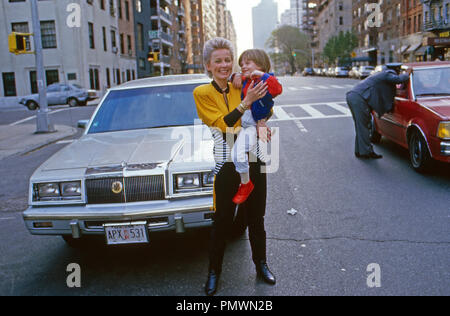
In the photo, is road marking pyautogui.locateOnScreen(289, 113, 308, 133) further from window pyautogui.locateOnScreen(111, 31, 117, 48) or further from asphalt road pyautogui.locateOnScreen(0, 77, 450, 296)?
window pyautogui.locateOnScreen(111, 31, 117, 48)

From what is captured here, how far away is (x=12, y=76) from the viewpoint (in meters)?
35.1

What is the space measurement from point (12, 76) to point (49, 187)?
35423 mm

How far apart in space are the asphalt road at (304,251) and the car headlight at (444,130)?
70cm

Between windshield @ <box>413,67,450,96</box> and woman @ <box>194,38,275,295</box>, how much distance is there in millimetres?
5467

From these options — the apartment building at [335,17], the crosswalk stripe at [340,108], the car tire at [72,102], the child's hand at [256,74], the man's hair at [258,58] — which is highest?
the apartment building at [335,17]

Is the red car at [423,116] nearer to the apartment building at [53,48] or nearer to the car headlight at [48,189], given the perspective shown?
the car headlight at [48,189]

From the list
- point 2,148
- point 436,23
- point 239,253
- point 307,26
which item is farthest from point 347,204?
point 307,26

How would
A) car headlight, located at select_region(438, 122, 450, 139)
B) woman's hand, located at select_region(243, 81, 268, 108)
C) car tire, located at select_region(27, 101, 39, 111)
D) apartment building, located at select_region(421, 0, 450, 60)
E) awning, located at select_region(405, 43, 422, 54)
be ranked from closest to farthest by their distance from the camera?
woman's hand, located at select_region(243, 81, 268, 108), car headlight, located at select_region(438, 122, 450, 139), car tire, located at select_region(27, 101, 39, 111), apartment building, located at select_region(421, 0, 450, 60), awning, located at select_region(405, 43, 422, 54)

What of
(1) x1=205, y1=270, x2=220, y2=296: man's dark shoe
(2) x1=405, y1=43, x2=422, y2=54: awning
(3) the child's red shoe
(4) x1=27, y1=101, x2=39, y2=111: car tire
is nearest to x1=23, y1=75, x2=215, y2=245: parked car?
(1) x1=205, y1=270, x2=220, y2=296: man's dark shoe

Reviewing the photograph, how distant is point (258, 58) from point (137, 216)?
167cm

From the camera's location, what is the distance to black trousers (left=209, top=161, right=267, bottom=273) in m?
3.37

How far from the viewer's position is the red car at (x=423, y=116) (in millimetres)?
6496

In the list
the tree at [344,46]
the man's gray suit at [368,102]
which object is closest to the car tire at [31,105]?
the man's gray suit at [368,102]
